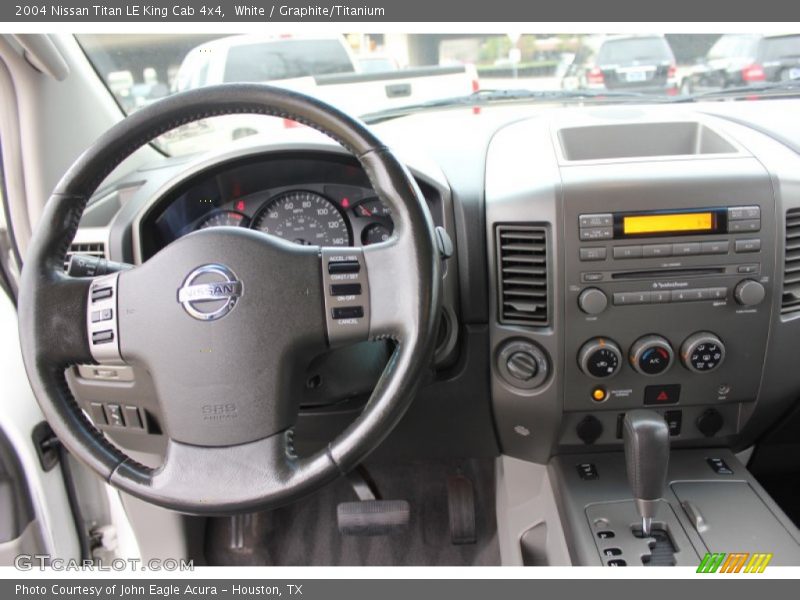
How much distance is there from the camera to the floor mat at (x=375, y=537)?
1902 mm

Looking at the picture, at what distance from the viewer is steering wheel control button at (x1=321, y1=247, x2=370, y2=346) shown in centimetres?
98

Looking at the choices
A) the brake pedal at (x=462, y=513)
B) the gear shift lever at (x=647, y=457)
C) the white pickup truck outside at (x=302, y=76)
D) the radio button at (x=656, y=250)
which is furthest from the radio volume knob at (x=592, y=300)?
the brake pedal at (x=462, y=513)

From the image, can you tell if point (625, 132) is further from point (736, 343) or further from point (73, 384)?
point (73, 384)

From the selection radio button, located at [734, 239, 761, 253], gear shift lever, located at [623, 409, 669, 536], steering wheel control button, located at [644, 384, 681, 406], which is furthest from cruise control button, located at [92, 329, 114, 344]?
radio button, located at [734, 239, 761, 253]

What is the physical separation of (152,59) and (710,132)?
131 centimetres

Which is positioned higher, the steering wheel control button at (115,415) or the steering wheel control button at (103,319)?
the steering wheel control button at (103,319)

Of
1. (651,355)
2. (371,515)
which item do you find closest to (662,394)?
(651,355)

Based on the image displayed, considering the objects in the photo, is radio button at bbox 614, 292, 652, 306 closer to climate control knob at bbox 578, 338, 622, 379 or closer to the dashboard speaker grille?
climate control knob at bbox 578, 338, 622, 379

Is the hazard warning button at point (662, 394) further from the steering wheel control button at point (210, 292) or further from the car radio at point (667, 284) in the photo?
the steering wheel control button at point (210, 292)

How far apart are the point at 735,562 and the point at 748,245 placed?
604 mm

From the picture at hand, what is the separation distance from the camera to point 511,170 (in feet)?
4.42

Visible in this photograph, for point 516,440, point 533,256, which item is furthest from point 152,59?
point 516,440

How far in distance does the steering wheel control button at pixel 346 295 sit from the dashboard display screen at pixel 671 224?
1.89 ft

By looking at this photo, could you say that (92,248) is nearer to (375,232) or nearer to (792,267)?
(375,232)
